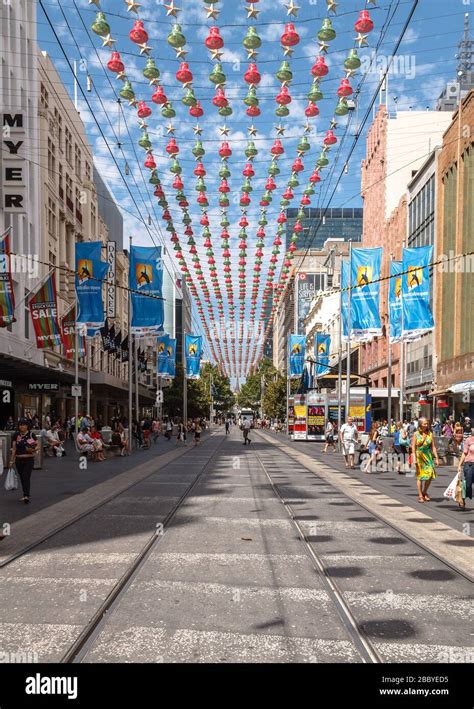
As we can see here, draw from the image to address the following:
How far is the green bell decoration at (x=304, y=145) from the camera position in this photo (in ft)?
55.8

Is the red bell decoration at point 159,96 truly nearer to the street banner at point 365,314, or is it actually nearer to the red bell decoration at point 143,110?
the red bell decoration at point 143,110

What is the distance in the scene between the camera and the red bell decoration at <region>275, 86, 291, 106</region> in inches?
573

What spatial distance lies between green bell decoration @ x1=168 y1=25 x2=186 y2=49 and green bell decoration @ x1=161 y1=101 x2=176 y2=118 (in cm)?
253

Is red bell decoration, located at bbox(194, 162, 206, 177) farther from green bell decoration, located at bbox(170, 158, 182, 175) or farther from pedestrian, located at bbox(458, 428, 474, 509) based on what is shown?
pedestrian, located at bbox(458, 428, 474, 509)

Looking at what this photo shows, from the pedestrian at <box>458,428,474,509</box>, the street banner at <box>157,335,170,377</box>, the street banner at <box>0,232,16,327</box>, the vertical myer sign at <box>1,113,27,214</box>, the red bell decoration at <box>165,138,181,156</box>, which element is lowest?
the pedestrian at <box>458,428,474,509</box>

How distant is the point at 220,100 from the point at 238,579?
34.5 ft

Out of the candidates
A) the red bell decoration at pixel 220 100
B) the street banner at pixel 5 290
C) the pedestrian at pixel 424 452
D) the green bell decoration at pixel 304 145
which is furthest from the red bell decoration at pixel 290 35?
the street banner at pixel 5 290

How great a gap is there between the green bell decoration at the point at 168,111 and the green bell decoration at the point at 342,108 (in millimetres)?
3575

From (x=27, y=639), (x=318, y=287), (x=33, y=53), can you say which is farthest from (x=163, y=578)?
(x=318, y=287)

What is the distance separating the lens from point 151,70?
13898 millimetres

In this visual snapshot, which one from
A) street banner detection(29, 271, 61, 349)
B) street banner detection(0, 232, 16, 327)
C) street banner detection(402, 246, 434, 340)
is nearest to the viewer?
street banner detection(0, 232, 16, 327)

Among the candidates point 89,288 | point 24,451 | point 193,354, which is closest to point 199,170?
point 24,451

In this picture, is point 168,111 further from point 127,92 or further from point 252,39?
point 252,39

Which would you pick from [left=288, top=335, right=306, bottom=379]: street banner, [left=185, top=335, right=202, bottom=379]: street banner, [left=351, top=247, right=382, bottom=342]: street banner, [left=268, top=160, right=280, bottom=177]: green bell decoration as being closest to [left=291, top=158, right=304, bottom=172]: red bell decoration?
[left=268, top=160, right=280, bottom=177]: green bell decoration
